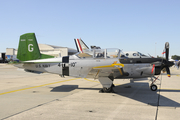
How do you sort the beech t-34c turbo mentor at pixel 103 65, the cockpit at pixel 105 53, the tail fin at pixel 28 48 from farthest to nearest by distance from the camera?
1. the tail fin at pixel 28 48
2. the cockpit at pixel 105 53
3. the beech t-34c turbo mentor at pixel 103 65

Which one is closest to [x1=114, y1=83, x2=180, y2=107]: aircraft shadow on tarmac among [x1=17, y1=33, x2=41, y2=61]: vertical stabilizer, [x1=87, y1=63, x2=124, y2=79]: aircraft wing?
[x1=87, y1=63, x2=124, y2=79]: aircraft wing

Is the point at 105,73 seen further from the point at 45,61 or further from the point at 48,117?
the point at 48,117

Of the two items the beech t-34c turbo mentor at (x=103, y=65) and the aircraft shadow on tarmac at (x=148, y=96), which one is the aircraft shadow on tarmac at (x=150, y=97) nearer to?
the aircraft shadow on tarmac at (x=148, y=96)

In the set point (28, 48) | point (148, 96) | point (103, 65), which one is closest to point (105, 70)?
point (103, 65)

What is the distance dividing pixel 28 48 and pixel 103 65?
5.66 m

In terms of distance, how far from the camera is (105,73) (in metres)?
9.73

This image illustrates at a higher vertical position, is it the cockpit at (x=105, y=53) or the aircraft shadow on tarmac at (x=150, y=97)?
the cockpit at (x=105, y=53)

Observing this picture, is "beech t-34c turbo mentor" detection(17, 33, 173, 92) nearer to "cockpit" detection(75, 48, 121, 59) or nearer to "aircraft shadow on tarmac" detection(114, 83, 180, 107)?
"cockpit" detection(75, 48, 121, 59)

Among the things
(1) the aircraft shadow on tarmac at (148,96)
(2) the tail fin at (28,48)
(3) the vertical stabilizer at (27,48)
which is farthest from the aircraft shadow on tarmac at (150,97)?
(3) the vertical stabilizer at (27,48)

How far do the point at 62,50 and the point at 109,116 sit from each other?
77.4 m

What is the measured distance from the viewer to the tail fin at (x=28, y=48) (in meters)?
11.7

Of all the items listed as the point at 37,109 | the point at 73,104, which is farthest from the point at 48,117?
the point at 73,104

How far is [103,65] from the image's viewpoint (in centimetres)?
995

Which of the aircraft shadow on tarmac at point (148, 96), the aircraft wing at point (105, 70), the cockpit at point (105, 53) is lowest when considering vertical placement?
the aircraft shadow on tarmac at point (148, 96)
